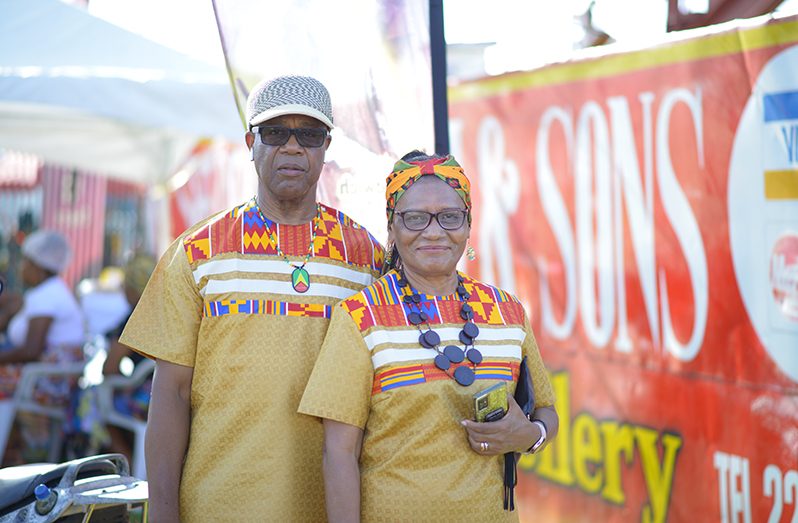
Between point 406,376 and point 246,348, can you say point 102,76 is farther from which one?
point 406,376

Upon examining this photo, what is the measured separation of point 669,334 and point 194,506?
2.21 m

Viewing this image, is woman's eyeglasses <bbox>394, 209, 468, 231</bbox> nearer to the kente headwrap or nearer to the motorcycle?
the kente headwrap

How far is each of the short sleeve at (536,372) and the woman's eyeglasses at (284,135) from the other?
2.38 ft

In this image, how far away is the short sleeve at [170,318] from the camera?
2.36 metres

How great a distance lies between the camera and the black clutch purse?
235cm

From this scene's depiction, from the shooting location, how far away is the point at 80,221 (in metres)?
14.1

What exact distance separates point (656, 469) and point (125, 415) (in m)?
3.29

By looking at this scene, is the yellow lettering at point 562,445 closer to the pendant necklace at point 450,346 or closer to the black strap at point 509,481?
the black strap at point 509,481

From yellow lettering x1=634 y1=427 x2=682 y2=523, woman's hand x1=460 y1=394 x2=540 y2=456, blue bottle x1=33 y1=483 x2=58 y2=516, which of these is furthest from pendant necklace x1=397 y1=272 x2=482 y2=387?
yellow lettering x1=634 y1=427 x2=682 y2=523

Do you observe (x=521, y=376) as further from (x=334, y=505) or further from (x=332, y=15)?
(x=332, y=15)

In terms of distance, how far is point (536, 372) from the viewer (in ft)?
8.18

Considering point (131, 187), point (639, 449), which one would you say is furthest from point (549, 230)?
point (131, 187)

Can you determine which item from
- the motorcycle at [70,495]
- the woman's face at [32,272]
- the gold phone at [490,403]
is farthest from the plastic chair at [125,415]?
the gold phone at [490,403]

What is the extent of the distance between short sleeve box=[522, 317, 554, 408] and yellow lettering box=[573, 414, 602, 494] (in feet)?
5.98
